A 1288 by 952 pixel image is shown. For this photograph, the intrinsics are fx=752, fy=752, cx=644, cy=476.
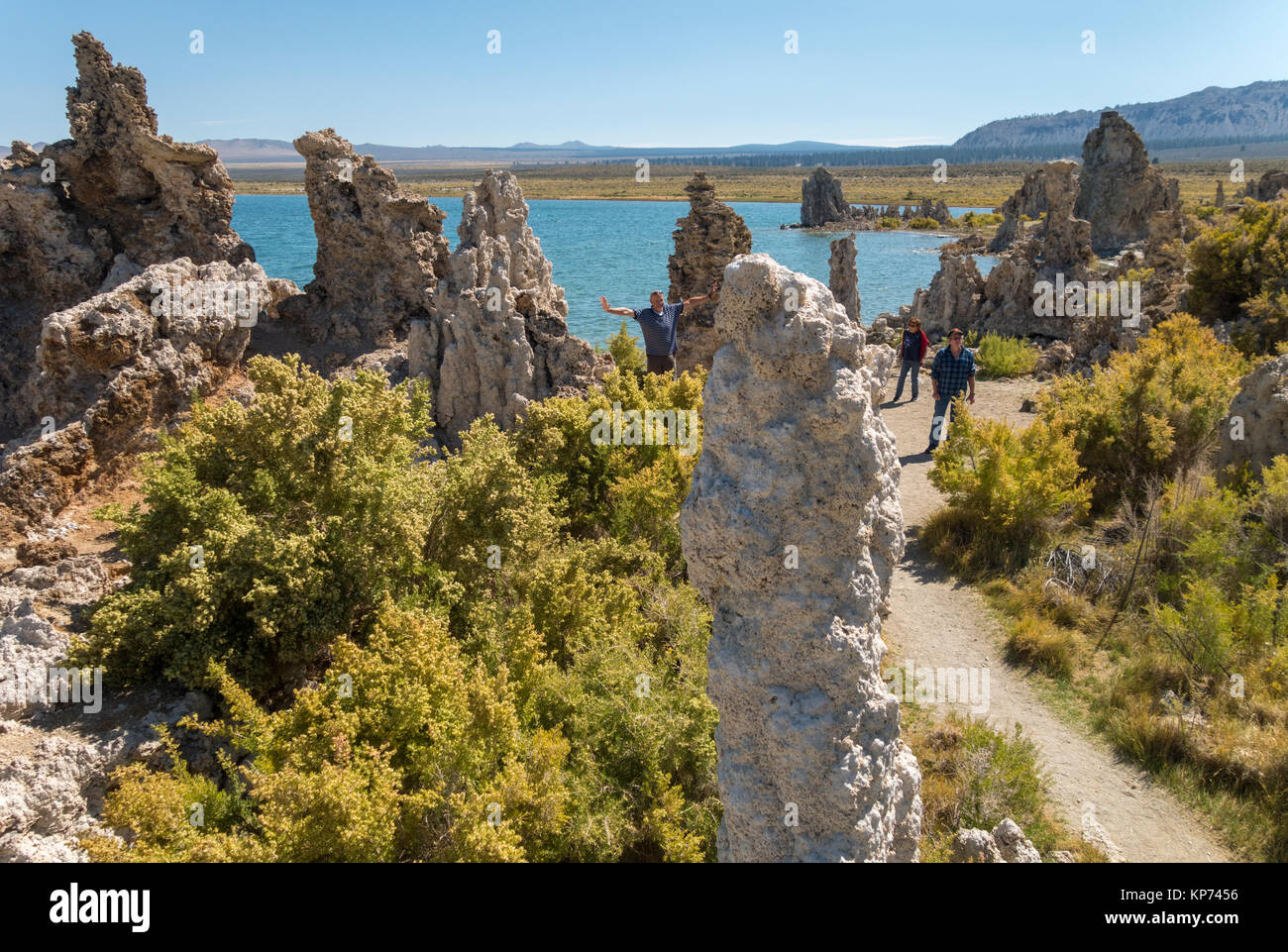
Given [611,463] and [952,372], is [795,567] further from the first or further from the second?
[952,372]

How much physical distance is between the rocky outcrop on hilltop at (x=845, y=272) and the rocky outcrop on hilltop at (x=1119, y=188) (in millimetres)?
28195

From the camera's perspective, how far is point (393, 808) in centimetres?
443

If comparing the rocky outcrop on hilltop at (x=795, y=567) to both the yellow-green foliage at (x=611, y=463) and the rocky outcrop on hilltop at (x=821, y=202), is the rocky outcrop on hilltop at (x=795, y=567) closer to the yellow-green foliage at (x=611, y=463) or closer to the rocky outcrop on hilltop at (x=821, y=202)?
the yellow-green foliage at (x=611, y=463)

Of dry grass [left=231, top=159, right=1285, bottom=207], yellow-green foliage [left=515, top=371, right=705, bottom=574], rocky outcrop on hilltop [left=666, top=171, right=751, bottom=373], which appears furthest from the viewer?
dry grass [left=231, top=159, right=1285, bottom=207]

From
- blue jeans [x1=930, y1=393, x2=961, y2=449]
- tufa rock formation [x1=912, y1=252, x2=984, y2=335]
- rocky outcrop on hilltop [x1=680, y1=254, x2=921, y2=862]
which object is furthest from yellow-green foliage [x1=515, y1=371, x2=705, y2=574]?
tufa rock formation [x1=912, y1=252, x2=984, y2=335]

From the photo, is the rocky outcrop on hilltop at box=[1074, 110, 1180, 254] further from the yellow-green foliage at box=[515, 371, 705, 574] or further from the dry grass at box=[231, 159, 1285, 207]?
the yellow-green foliage at box=[515, 371, 705, 574]

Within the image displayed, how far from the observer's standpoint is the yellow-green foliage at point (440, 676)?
15.0 feet

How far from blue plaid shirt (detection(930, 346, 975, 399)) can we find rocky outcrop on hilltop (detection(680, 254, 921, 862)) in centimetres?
839

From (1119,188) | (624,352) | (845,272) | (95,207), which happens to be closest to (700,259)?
(624,352)

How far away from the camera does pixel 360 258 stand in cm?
1299

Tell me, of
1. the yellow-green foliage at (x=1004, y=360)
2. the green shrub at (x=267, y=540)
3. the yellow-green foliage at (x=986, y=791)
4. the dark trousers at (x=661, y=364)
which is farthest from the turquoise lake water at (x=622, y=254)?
the yellow-green foliage at (x=986, y=791)

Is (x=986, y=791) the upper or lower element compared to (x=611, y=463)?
lower

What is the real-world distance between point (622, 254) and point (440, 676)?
46.3m

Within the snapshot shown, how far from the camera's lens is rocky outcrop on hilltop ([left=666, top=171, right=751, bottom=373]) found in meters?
15.1
